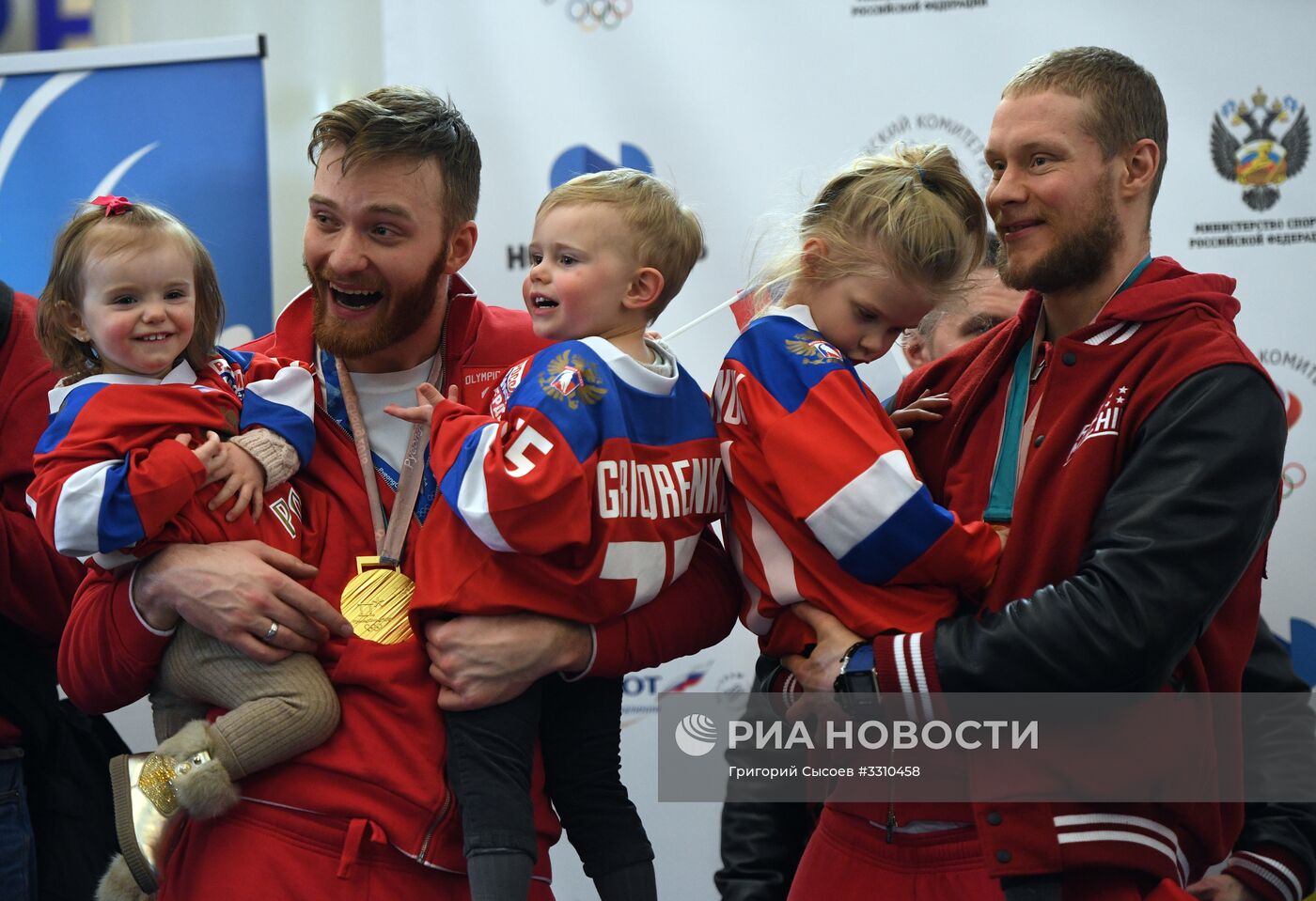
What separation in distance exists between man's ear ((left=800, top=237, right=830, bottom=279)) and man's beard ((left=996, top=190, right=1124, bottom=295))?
0.30 meters

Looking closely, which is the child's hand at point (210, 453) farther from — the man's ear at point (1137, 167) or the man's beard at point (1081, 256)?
the man's ear at point (1137, 167)

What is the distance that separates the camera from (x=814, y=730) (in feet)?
6.75

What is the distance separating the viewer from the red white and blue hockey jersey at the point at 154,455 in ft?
6.17

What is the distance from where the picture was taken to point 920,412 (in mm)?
2211

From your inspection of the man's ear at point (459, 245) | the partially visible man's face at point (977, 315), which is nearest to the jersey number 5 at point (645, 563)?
the man's ear at point (459, 245)

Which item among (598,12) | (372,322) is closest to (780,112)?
(598,12)

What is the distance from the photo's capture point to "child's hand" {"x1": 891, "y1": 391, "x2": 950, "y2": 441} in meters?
2.22

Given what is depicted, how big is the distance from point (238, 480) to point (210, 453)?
58mm

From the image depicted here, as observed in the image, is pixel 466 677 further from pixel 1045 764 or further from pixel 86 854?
pixel 86 854

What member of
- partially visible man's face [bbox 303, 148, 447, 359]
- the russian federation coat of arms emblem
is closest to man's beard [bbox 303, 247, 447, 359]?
partially visible man's face [bbox 303, 148, 447, 359]

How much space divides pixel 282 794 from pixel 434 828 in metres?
0.23

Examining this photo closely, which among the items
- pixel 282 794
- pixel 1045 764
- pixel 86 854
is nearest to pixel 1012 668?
pixel 1045 764

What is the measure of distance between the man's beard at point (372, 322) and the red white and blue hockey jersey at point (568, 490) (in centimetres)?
26

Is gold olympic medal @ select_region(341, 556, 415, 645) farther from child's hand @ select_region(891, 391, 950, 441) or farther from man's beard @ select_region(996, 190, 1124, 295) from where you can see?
man's beard @ select_region(996, 190, 1124, 295)
